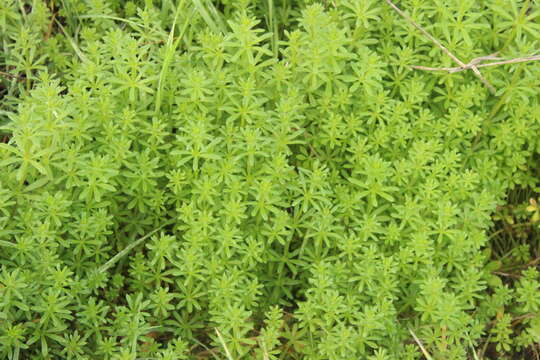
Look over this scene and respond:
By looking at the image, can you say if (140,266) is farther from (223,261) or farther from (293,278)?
(293,278)

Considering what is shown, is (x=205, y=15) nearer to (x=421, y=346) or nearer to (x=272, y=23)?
(x=272, y=23)

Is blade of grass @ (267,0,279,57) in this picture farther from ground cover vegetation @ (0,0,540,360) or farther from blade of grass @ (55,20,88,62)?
blade of grass @ (55,20,88,62)

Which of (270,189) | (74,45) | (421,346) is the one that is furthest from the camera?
(74,45)

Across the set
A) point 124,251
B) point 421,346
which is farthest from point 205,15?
point 421,346

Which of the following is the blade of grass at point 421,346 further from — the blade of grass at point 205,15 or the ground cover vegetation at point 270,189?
the blade of grass at point 205,15

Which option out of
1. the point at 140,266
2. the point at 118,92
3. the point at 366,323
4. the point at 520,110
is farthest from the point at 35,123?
the point at 520,110

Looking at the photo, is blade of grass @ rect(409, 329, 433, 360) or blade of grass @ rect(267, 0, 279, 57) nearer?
blade of grass @ rect(409, 329, 433, 360)

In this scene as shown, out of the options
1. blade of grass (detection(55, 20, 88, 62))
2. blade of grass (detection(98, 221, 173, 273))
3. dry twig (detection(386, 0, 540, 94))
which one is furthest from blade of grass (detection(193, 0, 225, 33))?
blade of grass (detection(98, 221, 173, 273))

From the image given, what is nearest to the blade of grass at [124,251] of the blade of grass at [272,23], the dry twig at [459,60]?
the blade of grass at [272,23]
